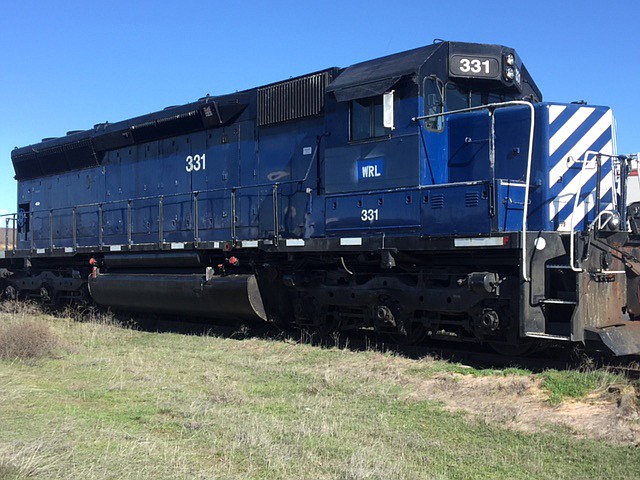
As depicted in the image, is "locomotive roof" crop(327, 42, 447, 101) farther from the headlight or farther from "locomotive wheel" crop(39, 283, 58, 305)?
"locomotive wheel" crop(39, 283, 58, 305)

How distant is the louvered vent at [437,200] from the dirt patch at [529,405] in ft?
6.83

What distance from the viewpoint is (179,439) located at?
5020 millimetres

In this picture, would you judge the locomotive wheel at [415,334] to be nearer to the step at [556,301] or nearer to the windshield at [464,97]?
the step at [556,301]

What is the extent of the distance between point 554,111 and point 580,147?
629 millimetres

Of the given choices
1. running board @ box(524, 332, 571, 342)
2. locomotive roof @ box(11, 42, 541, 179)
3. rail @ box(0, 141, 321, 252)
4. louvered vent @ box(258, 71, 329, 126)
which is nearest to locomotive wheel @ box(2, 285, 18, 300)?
rail @ box(0, 141, 321, 252)

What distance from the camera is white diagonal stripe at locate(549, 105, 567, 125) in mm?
7824

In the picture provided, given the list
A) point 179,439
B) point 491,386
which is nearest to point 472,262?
point 491,386

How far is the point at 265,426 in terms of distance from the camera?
533 centimetres

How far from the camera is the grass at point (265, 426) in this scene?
4352 mm

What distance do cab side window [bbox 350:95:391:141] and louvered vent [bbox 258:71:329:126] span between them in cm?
92

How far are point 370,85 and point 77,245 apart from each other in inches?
360

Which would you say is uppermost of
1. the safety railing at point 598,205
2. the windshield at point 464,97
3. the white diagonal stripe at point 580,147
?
the windshield at point 464,97

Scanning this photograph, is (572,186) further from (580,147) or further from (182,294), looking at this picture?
(182,294)

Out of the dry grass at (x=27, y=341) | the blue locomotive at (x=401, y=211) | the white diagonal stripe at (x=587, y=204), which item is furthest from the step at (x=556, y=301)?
the dry grass at (x=27, y=341)
